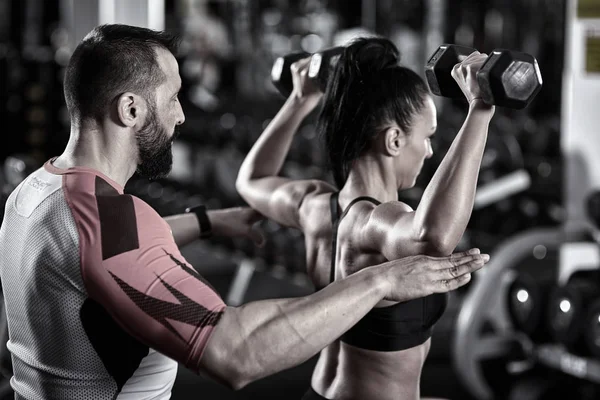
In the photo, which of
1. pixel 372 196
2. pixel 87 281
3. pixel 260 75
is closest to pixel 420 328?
pixel 372 196

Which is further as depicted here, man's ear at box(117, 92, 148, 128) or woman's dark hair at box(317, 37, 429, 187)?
woman's dark hair at box(317, 37, 429, 187)

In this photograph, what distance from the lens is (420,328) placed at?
1.50 meters

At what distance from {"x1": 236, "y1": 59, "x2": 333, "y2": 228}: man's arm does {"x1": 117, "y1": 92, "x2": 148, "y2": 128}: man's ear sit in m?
0.53

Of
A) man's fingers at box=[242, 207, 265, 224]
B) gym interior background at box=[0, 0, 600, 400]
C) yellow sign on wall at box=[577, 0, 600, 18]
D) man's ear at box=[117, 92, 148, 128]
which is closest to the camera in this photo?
man's ear at box=[117, 92, 148, 128]

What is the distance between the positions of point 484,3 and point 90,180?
5.73 m

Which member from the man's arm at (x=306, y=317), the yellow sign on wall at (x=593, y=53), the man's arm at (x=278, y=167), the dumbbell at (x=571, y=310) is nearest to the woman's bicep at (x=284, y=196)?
the man's arm at (x=278, y=167)

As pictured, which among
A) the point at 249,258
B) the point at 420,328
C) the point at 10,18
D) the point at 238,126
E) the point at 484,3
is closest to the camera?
the point at 420,328

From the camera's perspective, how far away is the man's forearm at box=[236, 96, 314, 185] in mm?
1770

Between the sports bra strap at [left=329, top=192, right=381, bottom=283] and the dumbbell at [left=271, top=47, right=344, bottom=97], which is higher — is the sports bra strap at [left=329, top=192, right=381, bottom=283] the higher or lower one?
the lower one

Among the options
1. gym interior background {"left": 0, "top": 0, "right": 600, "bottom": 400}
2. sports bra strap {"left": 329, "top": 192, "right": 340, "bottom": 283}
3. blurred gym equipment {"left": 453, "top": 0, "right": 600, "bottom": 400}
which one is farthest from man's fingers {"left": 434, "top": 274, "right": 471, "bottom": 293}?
blurred gym equipment {"left": 453, "top": 0, "right": 600, "bottom": 400}

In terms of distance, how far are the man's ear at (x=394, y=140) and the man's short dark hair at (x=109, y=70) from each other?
43 centimetres

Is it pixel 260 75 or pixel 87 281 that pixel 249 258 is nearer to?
pixel 260 75

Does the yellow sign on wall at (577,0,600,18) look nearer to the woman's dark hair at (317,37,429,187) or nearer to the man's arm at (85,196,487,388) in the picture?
the woman's dark hair at (317,37,429,187)

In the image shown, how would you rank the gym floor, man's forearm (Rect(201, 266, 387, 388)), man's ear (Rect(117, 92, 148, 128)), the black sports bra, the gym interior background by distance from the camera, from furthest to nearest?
1. the gym floor
2. the gym interior background
3. the black sports bra
4. man's ear (Rect(117, 92, 148, 128))
5. man's forearm (Rect(201, 266, 387, 388))
